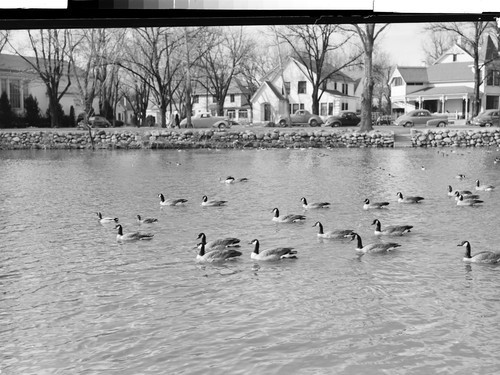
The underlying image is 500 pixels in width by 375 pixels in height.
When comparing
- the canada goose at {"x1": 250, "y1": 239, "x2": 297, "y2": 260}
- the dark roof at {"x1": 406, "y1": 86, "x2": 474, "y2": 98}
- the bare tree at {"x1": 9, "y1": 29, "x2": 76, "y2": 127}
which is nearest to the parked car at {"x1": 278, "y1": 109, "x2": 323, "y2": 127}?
the dark roof at {"x1": 406, "y1": 86, "x2": 474, "y2": 98}

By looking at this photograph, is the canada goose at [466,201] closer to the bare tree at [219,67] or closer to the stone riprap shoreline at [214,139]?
the bare tree at [219,67]

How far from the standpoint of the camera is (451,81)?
435 inches

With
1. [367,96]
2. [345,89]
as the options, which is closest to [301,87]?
[345,89]

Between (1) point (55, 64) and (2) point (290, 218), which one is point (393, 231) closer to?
(2) point (290, 218)

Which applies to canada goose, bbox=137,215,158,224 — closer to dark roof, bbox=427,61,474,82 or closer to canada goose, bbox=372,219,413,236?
canada goose, bbox=372,219,413,236

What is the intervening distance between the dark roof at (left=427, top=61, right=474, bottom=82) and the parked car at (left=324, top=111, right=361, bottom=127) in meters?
4.89

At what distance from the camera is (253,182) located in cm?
1152

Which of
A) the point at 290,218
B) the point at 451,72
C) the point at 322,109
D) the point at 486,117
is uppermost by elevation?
the point at 451,72

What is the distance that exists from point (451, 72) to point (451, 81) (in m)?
0.56

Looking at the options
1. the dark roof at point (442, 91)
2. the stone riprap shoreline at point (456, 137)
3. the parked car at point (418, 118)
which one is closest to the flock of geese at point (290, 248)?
the dark roof at point (442, 91)

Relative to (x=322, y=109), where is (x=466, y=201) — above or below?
below

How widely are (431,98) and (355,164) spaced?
7.76 ft

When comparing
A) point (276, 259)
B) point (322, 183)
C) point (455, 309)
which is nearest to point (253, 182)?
point (322, 183)

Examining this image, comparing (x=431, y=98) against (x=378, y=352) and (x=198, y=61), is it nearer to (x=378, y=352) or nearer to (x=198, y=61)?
(x=198, y=61)
